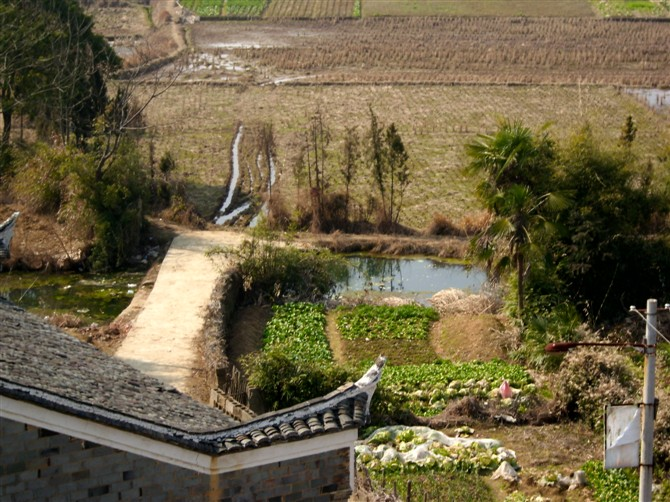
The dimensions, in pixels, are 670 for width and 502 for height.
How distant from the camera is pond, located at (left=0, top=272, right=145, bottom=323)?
25.5 meters

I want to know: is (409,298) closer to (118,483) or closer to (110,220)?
(110,220)

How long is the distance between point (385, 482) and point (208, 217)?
654 inches

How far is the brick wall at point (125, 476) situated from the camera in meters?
9.45

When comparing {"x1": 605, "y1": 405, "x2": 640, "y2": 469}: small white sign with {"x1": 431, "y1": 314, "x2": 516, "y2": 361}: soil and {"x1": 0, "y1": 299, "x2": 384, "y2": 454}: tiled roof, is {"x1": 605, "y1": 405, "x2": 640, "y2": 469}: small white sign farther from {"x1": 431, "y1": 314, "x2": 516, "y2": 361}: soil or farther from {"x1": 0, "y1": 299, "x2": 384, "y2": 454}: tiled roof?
{"x1": 431, "y1": 314, "x2": 516, "y2": 361}: soil

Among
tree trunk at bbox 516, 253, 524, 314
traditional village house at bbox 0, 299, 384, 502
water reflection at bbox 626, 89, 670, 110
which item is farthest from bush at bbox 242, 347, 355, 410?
water reflection at bbox 626, 89, 670, 110

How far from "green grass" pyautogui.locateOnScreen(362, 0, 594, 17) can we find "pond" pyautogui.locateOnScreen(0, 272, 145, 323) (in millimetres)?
38845

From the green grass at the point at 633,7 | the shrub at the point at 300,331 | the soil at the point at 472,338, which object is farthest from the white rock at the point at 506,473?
the green grass at the point at 633,7

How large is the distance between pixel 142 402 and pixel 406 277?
17.9 m

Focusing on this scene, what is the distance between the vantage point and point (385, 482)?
53.4 ft

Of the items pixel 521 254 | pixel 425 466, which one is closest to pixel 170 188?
pixel 521 254

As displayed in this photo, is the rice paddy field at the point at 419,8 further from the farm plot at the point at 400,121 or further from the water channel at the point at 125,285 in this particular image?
the water channel at the point at 125,285

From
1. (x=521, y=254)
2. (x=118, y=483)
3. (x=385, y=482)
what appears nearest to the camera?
(x=118, y=483)

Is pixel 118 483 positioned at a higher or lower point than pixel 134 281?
higher

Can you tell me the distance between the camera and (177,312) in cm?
2388
